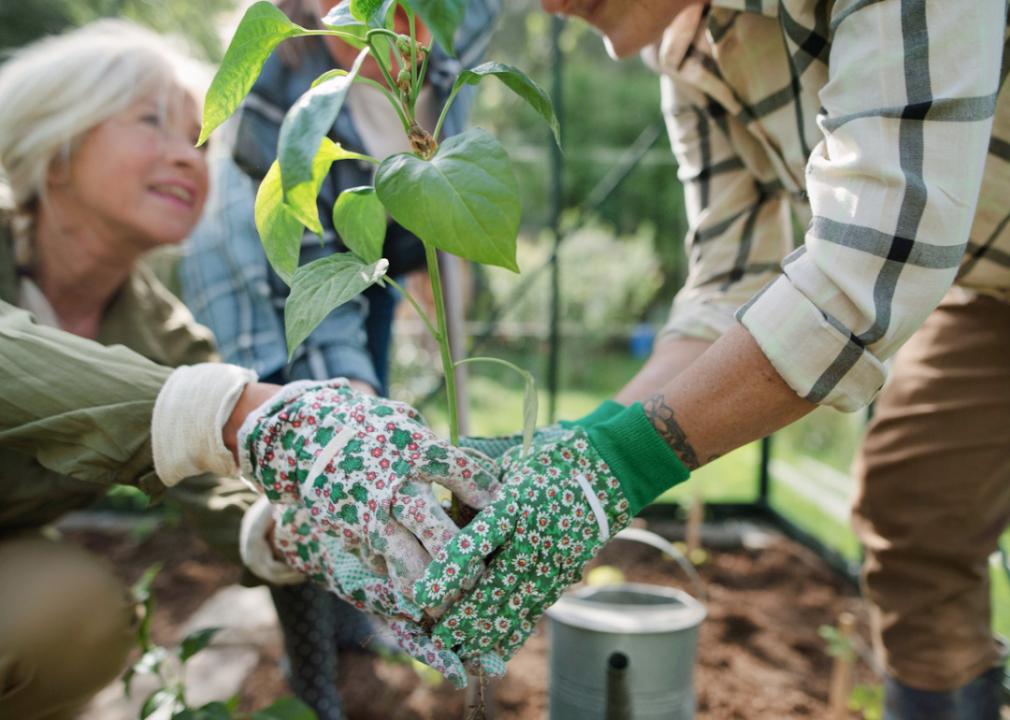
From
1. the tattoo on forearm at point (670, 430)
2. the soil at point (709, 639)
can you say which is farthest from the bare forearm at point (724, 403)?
the soil at point (709, 639)

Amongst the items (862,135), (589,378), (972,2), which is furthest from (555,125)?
(589,378)

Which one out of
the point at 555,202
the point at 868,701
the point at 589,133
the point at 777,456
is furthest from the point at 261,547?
the point at 589,133

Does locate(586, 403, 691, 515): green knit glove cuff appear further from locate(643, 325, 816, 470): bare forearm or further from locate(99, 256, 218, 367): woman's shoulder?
locate(99, 256, 218, 367): woman's shoulder

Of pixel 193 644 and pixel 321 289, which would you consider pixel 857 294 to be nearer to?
pixel 321 289

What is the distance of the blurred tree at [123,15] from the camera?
120 inches

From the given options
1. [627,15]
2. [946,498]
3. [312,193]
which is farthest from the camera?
[946,498]

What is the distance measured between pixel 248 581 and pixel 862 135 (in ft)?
3.76

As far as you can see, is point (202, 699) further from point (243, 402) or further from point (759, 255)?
point (759, 255)

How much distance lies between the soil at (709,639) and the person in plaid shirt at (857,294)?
0.52 m

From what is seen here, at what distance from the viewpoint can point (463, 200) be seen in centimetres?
79

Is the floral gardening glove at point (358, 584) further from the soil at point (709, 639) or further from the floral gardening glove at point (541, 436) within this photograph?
the soil at point (709, 639)

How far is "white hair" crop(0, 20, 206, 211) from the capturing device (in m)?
1.65

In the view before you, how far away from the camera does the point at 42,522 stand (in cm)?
164

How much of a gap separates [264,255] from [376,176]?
1045mm
